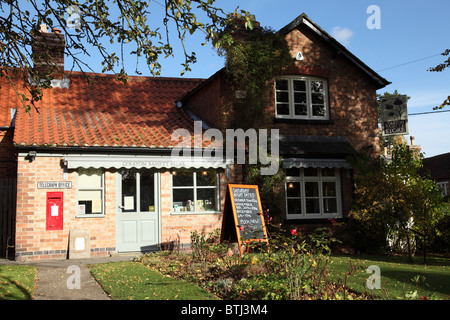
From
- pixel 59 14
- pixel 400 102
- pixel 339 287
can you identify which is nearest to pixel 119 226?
pixel 59 14

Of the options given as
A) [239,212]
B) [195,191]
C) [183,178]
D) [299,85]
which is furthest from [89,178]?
[299,85]

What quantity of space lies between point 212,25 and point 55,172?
7317 millimetres

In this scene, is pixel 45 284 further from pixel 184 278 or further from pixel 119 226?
pixel 119 226

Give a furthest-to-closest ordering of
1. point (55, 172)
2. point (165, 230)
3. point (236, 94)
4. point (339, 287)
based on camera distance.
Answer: point (236, 94) → point (165, 230) → point (55, 172) → point (339, 287)

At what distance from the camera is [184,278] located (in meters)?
8.26

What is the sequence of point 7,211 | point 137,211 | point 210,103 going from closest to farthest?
1. point 7,211
2. point 137,211
3. point 210,103

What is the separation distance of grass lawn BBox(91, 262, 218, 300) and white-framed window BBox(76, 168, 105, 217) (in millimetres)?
2918

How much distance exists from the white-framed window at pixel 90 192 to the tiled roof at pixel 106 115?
0.98 metres

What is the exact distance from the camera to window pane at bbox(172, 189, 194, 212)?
13.2m

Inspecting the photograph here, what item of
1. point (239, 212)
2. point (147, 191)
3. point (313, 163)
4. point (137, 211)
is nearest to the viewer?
point (239, 212)

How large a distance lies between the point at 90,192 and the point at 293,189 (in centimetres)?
663
